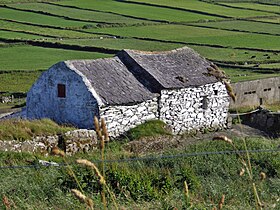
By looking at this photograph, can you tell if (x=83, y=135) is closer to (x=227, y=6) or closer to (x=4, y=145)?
(x=4, y=145)

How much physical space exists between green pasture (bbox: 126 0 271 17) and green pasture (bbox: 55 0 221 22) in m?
2.68

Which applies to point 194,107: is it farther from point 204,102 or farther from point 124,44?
point 124,44

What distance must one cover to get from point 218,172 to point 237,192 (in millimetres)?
2735

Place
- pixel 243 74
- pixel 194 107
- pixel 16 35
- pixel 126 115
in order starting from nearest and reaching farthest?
pixel 126 115 → pixel 194 107 → pixel 243 74 → pixel 16 35

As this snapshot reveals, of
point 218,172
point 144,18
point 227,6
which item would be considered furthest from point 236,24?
point 218,172

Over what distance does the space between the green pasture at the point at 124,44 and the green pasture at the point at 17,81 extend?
11154mm

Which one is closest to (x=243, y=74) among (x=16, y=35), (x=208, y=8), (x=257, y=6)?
(x=16, y=35)

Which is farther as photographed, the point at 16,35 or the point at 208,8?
the point at 208,8

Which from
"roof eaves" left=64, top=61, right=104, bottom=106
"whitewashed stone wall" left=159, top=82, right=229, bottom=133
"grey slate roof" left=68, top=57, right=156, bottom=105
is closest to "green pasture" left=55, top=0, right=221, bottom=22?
"whitewashed stone wall" left=159, top=82, right=229, bottom=133

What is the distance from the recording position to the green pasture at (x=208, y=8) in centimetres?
8138

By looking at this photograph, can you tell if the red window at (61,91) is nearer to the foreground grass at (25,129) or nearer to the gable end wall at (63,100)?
the gable end wall at (63,100)

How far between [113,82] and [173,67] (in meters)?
3.42

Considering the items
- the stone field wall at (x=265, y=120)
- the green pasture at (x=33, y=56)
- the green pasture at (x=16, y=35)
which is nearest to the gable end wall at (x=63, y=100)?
the stone field wall at (x=265, y=120)

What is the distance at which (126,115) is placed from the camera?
2550 cm
